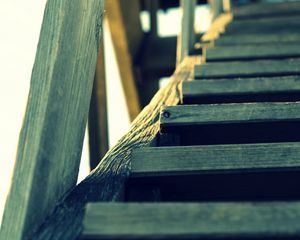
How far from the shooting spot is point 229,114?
5.13 ft

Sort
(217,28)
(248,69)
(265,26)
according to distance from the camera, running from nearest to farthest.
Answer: (248,69) → (265,26) → (217,28)

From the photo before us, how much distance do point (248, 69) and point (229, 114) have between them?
2.53 ft

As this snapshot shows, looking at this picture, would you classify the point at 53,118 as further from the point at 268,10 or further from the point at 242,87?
the point at 268,10

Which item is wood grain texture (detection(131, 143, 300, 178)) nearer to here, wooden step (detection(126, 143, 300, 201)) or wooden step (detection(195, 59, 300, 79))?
wooden step (detection(126, 143, 300, 201))

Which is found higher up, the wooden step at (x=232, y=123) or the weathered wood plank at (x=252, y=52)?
the weathered wood plank at (x=252, y=52)

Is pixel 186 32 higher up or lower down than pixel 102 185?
higher up

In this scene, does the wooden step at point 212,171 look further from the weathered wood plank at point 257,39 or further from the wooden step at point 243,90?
the weathered wood plank at point 257,39

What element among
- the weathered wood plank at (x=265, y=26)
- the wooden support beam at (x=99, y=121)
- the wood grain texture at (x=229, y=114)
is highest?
the weathered wood plank at (x=265, y=26)

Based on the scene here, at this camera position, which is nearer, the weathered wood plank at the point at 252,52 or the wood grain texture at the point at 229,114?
the wood grain texture at the point at 229,114

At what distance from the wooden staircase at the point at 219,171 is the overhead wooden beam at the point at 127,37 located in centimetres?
270

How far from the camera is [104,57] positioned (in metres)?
4.68

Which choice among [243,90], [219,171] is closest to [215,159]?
[219,171]

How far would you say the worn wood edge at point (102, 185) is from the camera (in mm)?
1105

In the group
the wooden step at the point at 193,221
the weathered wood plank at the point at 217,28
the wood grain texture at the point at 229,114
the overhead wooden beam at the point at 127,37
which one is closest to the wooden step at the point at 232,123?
the wood grain texture at the point at 229,114
